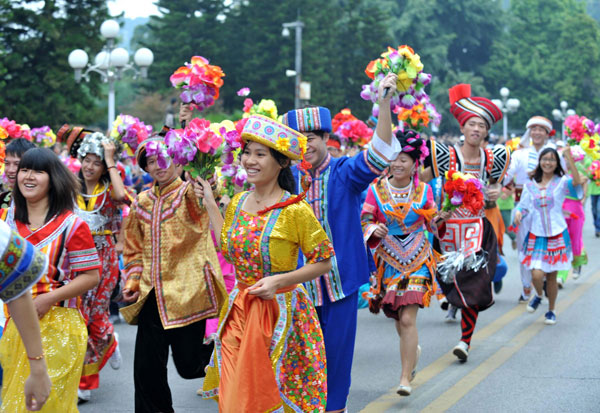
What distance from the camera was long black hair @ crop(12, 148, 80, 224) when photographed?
494 centimetres

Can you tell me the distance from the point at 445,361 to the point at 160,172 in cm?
318

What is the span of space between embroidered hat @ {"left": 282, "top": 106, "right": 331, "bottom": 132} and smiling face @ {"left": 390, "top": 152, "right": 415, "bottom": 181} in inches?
69.5

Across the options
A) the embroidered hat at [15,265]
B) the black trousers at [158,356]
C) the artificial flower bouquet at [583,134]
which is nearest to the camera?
the embroidered hat at [15,265]

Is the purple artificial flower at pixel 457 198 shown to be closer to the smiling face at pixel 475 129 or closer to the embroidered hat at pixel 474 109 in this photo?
the smiling face at pixel 475 129

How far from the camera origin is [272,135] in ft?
16.3

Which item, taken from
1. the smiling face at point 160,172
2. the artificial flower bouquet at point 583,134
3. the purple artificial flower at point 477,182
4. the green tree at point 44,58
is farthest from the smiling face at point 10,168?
the green tree at point 44,58

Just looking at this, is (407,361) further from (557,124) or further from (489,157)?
(557,124)

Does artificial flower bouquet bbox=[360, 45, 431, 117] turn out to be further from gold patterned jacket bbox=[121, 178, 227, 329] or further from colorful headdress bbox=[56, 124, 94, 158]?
colorful headdress bbox=[56, 124, 94, 158]

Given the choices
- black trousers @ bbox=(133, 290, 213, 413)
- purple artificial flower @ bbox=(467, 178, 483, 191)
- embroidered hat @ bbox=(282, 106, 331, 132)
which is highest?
embroidered hat @ bbox=(282, 106, 331, 132)

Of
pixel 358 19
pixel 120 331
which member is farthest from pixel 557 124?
pixel 120 331

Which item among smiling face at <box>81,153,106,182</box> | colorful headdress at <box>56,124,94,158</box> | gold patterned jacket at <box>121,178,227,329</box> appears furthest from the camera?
colorful headdress at <box>56,124,94,158</box>

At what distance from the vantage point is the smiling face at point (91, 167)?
7691mm

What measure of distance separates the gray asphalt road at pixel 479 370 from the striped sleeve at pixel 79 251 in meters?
2.18

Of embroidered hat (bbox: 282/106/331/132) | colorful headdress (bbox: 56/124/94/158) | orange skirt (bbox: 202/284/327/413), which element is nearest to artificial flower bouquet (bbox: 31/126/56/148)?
colorful headdress (bbox: 56/124/94/158)
